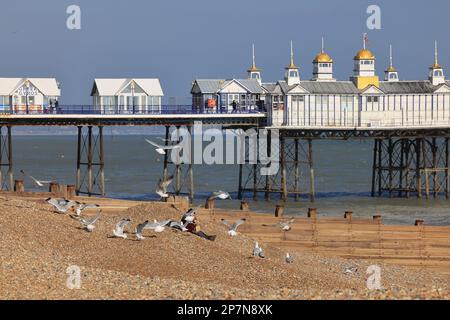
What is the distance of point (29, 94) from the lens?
66.2m

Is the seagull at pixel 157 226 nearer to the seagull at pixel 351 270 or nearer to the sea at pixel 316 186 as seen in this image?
the seagull at pixel 351 270

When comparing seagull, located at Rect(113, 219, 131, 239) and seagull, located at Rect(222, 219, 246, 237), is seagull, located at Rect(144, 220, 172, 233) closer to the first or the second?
seagull, located at Rect(113, 219, 131, 239)

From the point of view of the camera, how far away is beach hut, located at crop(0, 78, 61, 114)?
63.9 metres

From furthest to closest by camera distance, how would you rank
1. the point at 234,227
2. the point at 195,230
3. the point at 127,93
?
the point at 127,93 → the point at 234,227 → the point at 195,230

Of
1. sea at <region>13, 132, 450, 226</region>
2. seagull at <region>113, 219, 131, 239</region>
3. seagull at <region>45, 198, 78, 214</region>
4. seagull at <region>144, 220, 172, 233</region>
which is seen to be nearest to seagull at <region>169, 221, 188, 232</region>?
seagull at <region>144, 220, 172, 233</region>

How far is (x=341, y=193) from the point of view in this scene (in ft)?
255

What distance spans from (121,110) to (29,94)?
6324 mm

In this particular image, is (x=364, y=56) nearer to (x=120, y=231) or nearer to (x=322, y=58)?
(x=322, y=58)

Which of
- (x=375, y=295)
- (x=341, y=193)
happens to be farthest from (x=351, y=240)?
(x=341, y=193)

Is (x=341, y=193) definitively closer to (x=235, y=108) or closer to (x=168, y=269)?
(x=235, y=108)

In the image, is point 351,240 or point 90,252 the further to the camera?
point 351,240

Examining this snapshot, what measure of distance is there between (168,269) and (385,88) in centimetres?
4156

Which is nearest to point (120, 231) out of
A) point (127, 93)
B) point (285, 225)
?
point (285, 225)

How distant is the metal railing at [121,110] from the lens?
199 feet
